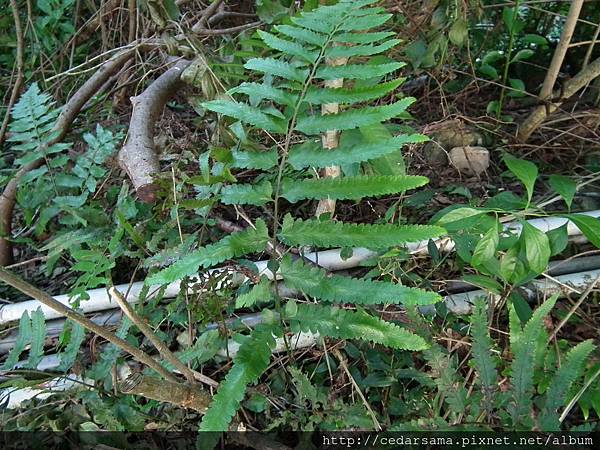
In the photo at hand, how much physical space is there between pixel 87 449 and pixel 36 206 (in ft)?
2.95

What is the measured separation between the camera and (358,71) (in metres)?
0.91

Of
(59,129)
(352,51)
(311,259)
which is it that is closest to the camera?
(352,51)

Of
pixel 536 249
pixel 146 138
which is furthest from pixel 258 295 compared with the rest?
pixel 146 138

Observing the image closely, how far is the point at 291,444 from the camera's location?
1077 millimetres

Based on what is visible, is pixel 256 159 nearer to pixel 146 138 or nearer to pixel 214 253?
pixel 214 253

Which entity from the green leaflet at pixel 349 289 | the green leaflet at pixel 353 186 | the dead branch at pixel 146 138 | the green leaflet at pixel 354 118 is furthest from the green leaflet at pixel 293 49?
the dead branch at pixel 146 138

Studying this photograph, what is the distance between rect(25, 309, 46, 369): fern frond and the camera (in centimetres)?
111

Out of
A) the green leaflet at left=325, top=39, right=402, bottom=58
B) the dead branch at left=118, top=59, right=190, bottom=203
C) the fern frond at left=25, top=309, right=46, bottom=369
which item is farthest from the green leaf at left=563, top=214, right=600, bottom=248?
the fern frond at left=25, top=309, right=46, bottom=369

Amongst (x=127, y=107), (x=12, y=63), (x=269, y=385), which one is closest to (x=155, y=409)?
(x=269, y=385)

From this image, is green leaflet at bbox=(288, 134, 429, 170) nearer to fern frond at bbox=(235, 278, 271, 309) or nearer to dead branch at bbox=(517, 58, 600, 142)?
fern frond at bbox=(235, 278, 271, 309)

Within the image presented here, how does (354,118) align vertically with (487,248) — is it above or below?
above

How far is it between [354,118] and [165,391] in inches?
22.1

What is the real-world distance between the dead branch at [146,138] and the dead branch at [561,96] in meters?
1.27

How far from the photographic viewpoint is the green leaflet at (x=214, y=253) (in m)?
0.82
